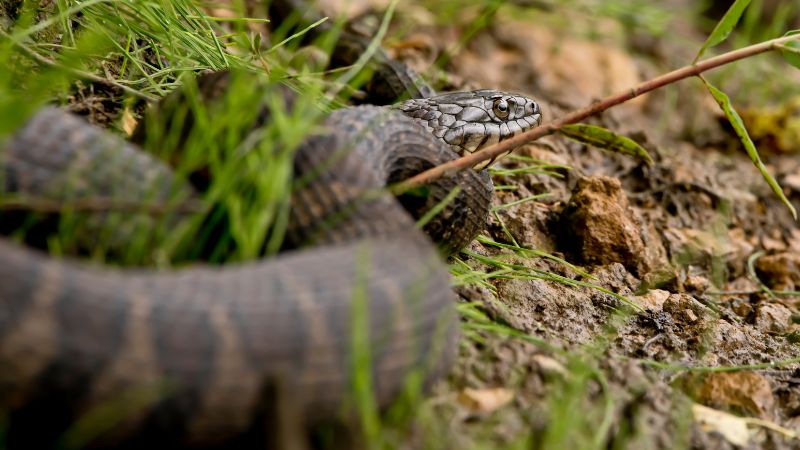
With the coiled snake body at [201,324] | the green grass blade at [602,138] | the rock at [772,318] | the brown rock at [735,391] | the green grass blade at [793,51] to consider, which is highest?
the green grass blade at [793,51]

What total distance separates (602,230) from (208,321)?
3107 mm

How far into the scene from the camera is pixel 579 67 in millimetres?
9836

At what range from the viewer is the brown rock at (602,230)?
5211 millimetres

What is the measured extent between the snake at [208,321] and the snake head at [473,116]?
7.21 feet

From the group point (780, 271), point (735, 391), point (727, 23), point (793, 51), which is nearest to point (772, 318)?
point (780, 271)

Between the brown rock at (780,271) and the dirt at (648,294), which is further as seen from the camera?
the brown rock at (780,271)

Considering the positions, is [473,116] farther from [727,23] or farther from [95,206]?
[95,206]

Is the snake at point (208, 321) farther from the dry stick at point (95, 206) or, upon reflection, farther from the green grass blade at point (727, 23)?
the green grass blade at point (727, 23)

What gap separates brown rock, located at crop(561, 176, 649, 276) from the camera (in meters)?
5.21

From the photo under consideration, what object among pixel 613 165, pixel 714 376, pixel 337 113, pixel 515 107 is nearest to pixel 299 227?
pixel 337 113

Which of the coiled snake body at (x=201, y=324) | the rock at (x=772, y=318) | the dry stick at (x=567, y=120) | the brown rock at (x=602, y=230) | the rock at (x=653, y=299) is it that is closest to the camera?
the coiled snake body at (x=201, y=324)

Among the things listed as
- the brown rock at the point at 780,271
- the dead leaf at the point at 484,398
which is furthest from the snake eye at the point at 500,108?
the dead leaf at the point at 484,398

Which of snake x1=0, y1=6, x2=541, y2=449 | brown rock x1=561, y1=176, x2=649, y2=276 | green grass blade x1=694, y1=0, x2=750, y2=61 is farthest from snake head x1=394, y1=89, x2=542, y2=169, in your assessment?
snake x1=0, y1=6, x2=541, y2=449

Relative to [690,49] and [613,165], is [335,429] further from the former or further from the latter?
[690,49]
